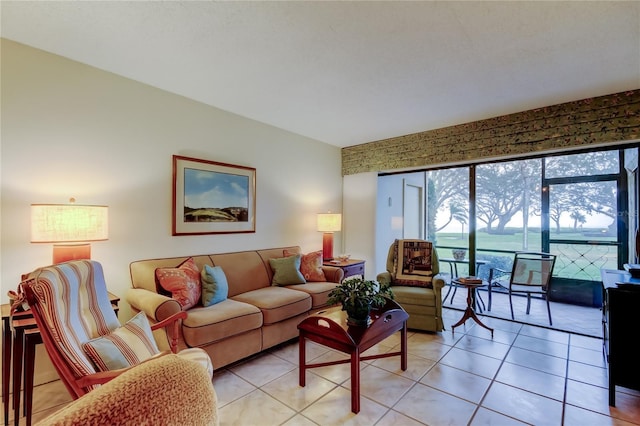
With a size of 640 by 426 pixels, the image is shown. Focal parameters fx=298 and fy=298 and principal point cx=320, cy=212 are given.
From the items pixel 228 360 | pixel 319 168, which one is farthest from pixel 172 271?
pixel 319 168

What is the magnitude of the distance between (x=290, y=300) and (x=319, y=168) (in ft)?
7.99

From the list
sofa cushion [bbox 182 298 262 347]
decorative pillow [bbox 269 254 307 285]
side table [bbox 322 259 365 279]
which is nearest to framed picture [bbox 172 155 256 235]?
decorative pillow [bbox 269 254 307 285]

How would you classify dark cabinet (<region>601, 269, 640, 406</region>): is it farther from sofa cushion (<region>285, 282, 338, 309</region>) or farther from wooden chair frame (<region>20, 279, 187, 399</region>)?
wooden chair frame (<region>20, 279, 187, 399</region>)

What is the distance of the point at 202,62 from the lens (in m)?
2.44

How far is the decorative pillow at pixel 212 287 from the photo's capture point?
2.69m

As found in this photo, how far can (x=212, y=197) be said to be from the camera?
3.37m

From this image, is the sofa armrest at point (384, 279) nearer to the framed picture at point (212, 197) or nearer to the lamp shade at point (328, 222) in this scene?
the lamp shade at point (328, 222)

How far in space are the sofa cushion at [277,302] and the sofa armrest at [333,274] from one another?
0.68m

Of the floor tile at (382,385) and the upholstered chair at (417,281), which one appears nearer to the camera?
the floor tile at (382,385)

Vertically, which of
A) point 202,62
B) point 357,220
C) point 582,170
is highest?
point 202,62

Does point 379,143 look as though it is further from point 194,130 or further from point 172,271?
point 172,271

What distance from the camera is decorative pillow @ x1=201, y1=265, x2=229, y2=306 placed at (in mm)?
2689

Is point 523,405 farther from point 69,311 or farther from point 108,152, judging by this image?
point 108,152

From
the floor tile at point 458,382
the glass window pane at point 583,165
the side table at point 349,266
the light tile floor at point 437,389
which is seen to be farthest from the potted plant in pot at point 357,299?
the glass window pane at point 583,165
